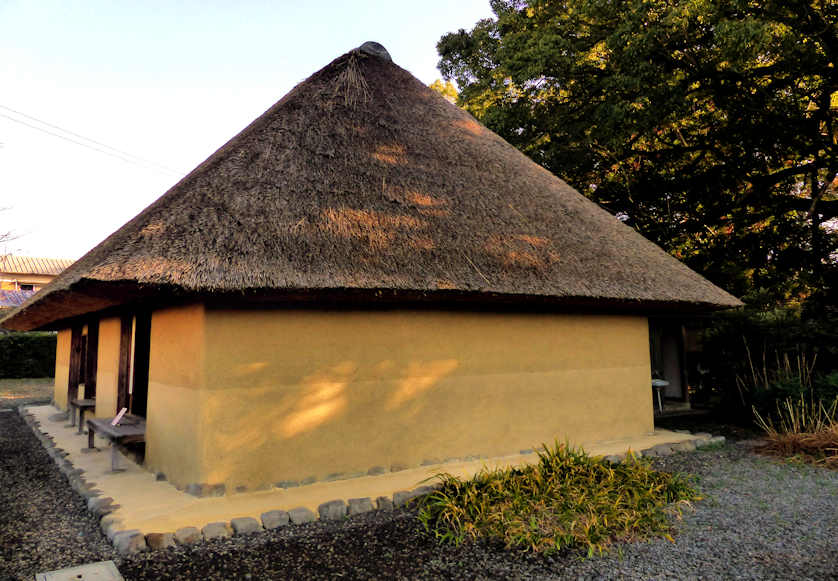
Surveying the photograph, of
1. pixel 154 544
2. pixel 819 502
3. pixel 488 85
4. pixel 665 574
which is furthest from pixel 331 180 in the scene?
pixel 488 85

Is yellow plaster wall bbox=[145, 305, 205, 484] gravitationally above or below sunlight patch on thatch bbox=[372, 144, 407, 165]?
below

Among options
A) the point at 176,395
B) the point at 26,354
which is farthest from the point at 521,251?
the point at 26,354

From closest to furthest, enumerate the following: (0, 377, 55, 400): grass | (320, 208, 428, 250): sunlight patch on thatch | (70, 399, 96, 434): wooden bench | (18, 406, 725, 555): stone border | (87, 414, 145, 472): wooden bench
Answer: (18, 406, 725, 555): stone border → (320, 208, 428, 250): sunlight patch on thatch → (87, 414, 145, 472): wooden bench → (70, 399, 96, 434): wooden bench → (0, 377, 55, 400): grass

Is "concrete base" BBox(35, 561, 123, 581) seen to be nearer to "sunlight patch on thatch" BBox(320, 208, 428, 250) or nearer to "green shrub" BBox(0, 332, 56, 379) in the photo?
"sunlight patch on thatch" BBox(320, 208, 428, 250)

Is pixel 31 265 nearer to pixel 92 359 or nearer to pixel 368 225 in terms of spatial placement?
pixel 92 359

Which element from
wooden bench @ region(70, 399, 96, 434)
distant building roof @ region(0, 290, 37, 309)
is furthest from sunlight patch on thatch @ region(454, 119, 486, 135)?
distant building roof @ region(0, 290, 37, 309)

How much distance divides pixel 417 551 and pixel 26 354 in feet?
63.2

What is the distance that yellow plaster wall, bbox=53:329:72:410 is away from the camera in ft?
35.0

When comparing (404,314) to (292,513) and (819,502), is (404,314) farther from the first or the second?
(819,502)

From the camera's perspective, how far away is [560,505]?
4051 millimetres

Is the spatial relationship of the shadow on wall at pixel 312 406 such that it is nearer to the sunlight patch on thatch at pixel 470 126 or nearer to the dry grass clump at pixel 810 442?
the sunlight patch on thatch at pixel 470 126

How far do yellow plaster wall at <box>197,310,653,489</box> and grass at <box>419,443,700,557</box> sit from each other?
0.88 m

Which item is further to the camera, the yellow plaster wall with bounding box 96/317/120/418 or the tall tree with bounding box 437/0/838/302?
the tall tree with bounding box 437/0/838/302

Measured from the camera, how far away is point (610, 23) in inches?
429
